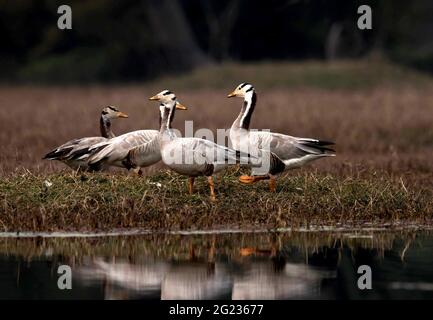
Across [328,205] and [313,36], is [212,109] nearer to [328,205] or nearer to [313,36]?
[328,205]

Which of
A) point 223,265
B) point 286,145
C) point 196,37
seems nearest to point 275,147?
point 286,145

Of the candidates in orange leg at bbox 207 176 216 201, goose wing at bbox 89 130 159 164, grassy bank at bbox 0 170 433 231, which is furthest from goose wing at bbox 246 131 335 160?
goose wing at bbox 89 130 159 164

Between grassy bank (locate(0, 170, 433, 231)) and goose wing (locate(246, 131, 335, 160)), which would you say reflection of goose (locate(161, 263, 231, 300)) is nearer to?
grassy bank (locate(0, 170, 433, 231))

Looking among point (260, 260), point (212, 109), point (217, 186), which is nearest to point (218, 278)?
point (260, 260)

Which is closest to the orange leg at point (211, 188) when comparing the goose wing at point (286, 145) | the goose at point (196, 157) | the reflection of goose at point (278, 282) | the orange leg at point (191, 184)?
the goose at point (196, 157)

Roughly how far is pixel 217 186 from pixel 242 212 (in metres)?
0.80

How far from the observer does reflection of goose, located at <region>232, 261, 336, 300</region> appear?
29.5ft

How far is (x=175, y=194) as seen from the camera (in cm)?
1213

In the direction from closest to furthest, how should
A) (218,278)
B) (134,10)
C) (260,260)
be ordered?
(218,278) < (260,260) < (134,10)

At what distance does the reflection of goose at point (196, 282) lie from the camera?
29.6 ft

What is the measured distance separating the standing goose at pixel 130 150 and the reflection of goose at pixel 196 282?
3332mm

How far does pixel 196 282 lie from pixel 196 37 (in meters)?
37.2

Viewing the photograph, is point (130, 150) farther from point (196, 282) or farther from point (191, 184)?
point (196, 282)
